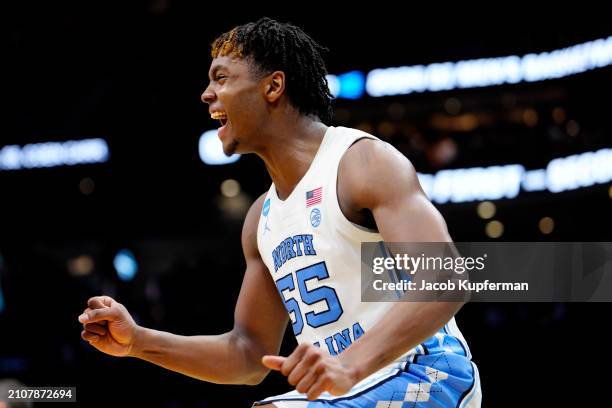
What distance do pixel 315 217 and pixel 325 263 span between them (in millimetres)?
173

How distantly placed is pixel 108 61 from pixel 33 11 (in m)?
1.05

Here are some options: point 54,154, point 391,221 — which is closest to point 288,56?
point 391,221

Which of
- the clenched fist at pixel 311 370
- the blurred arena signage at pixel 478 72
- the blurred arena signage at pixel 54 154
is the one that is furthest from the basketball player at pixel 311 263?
the blurred arena signage at pixel 54 154

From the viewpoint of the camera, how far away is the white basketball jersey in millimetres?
3082

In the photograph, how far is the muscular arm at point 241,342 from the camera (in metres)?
3.44

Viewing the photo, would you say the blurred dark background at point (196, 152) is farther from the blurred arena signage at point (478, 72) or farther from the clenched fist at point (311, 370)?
the clenched fist at point (311, 370)

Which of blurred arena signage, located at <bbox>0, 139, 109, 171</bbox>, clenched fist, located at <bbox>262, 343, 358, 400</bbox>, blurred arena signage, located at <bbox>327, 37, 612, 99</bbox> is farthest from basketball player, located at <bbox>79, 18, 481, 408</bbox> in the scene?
blurred arena signage, located at <bbox>0, 139, 109, 171</bbox>

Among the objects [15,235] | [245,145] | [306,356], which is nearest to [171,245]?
[15,235]

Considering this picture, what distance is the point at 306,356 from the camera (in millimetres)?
2357

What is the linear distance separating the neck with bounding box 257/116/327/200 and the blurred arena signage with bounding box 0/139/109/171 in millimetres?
6596

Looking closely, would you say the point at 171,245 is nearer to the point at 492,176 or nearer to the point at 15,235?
the point at 15,235

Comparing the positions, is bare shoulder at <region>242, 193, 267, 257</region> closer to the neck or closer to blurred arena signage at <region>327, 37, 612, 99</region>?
the neck

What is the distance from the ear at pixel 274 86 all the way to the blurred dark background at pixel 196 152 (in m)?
5.34

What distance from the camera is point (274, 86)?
3.45 metres
